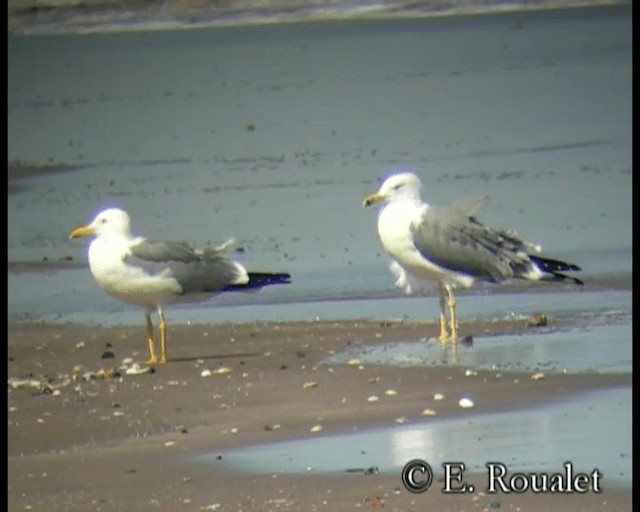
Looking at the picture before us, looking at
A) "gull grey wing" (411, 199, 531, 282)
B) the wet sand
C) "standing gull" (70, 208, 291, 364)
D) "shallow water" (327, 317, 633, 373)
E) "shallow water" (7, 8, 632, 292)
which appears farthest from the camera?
"shallow water" (7, 8, 632, 292)

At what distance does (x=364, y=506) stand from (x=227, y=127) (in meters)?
6.55

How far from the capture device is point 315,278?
1152 cm

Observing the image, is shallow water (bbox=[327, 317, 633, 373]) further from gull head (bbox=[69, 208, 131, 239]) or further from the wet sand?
gull head (bbox=[69, 208, 131, 239])

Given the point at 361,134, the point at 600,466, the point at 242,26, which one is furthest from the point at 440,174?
the point at 600,466

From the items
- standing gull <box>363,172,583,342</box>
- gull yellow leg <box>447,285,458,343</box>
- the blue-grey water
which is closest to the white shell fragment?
the blue-grey water

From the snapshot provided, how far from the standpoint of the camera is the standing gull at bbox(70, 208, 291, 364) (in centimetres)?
1048

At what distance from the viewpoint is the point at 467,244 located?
10.6 meters

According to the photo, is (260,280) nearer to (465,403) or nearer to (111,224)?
(111,224)

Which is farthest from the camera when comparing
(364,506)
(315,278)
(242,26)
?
(242,26)

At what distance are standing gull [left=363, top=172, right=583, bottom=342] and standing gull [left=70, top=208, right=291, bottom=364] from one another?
63cm

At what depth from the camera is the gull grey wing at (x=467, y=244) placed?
10.6 meters

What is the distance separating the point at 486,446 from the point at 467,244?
2204 millimetres

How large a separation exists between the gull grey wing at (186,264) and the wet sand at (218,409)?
29 centimetres

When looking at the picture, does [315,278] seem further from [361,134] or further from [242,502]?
[242,502]
